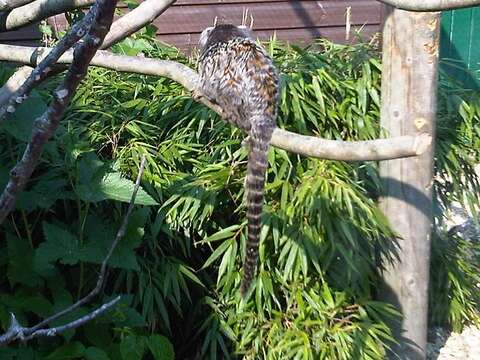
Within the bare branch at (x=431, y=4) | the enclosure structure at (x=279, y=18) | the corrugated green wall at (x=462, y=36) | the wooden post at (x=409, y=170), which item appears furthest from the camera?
the corrugated green wall at (x=462, y=36)

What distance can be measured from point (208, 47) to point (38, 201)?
35.7 inches

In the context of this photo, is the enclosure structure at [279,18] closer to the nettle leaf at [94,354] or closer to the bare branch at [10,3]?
the nettle leaf at [94,354]

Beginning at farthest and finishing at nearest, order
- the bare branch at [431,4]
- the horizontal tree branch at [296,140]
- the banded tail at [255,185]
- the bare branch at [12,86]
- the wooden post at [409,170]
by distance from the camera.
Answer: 1. the wooden post at [409,170]
2. the banded tail at [255,185]
3. the bare branch at [12,86]
4. the horizontal tree branch at [296,140]
5. the bare branch at [431,4]

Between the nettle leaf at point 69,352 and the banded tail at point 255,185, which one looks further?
the nettle leaf at point 69,352

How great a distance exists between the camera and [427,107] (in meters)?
3.65

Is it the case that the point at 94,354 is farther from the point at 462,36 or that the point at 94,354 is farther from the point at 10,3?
the point at 462,36

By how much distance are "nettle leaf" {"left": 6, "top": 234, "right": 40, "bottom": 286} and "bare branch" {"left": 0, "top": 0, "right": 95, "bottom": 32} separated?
1042 millimetres

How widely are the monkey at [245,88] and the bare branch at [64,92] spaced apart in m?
1.50

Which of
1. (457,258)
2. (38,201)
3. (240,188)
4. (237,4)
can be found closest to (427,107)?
(240,188)

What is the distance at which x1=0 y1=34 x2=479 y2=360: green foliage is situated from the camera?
11.3 ft

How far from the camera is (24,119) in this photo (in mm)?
3150

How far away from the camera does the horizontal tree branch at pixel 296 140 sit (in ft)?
6.97

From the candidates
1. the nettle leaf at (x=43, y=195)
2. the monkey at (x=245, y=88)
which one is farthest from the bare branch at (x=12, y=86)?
the nettle leaf at (x=43, y=195)

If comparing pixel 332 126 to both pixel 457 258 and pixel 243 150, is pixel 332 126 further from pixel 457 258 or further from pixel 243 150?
pixel 457 258
